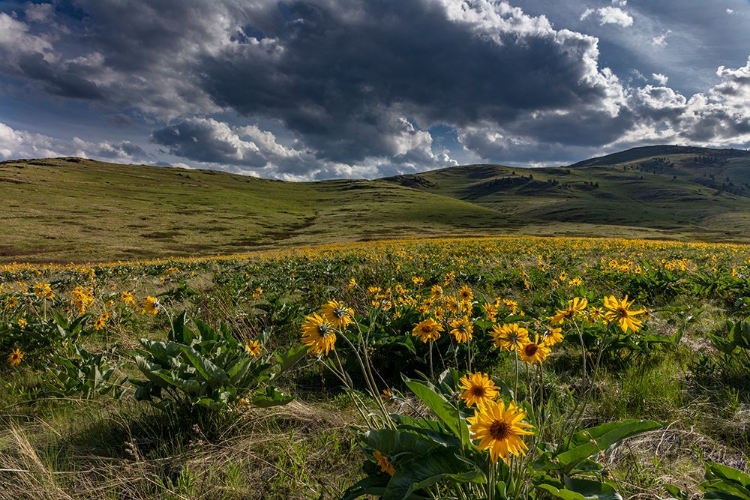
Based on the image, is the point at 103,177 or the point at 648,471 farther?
the point at 103,177

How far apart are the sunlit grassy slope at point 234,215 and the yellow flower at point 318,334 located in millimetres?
49260

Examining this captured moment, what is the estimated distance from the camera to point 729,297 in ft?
24.3

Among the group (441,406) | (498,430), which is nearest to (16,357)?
(441,406)

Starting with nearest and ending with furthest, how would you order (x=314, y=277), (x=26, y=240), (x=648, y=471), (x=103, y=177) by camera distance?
(x=648, y=471) → (x=314, y=277) → (x=26, y=240) → (x=103, y=177)

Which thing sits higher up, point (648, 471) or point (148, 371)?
point (148, 371)

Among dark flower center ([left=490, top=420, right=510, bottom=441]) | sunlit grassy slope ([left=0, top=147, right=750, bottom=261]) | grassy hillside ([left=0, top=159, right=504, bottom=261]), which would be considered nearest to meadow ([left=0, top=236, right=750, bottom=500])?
dark flower center ([left=490, top=420, right=510, bottom=441])

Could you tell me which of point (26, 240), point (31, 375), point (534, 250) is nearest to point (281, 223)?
point (26, 240)

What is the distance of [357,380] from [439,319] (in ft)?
4.14

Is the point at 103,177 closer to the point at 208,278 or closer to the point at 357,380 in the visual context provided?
the point at 208,278

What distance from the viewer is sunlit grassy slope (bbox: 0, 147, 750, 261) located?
5656 centimetres

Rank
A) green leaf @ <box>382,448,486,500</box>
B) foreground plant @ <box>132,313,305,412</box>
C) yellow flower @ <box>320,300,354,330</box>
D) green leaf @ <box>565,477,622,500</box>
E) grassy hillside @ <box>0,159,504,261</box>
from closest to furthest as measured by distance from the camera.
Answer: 1. green leaf @ <box>382,448,486,500</box>
2. green leaf @ <box>565,477,622,500</box>
3. yellow flower @ <box>320,300,354,330</box>
4. foreground plant @ <box>132,313,305,412</box>
5. grassy hillside @ <box>0,159,504,261</box>

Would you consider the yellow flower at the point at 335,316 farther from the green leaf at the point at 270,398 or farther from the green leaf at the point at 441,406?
the green leaf at the point at 270,398

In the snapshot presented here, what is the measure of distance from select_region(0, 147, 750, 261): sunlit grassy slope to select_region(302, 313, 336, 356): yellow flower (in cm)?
4926

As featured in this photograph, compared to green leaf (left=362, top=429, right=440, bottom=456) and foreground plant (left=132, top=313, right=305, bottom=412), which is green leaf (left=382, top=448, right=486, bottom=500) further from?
foreground plant (left=132, top=313, right=305, bottom=412)
